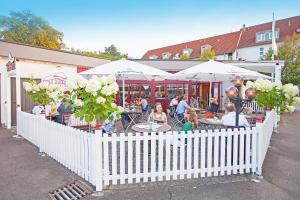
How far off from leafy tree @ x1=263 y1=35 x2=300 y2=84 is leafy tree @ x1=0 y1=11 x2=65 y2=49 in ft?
92.1

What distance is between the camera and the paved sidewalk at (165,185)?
11.5 ft

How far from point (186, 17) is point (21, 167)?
16.0m

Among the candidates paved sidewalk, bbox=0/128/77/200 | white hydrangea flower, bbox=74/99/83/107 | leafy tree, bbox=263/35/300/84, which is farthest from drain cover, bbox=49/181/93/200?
leafy tree, bbox=263/35/300/84

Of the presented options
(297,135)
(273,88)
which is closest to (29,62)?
(273,88)

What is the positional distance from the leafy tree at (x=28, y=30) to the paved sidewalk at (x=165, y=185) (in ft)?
92.9

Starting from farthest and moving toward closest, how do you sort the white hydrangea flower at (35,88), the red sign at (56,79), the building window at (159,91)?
1. the building window at (159,91)
2. the red sign at (56,79)
3. the white hydrangea flower at (35,88)

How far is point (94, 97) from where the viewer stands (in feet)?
11.9

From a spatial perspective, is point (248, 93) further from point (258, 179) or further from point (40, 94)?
point (40, 94)

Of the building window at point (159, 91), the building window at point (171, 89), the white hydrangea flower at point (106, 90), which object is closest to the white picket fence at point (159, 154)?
the white hydrangea flower at point (106, 90)

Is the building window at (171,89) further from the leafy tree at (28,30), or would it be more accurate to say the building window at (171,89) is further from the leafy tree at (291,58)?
the leafy tree at (28,30)

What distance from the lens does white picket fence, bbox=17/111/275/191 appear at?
12.2 feet

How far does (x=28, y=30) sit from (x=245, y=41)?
33674 millimetres

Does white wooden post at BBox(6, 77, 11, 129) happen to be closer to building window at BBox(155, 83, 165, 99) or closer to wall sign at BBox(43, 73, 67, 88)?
wall sign at BBox(43, 73, 67, 88)

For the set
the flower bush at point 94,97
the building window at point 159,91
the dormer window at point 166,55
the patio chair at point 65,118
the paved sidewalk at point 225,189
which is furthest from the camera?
the dormer window at point 166,55
